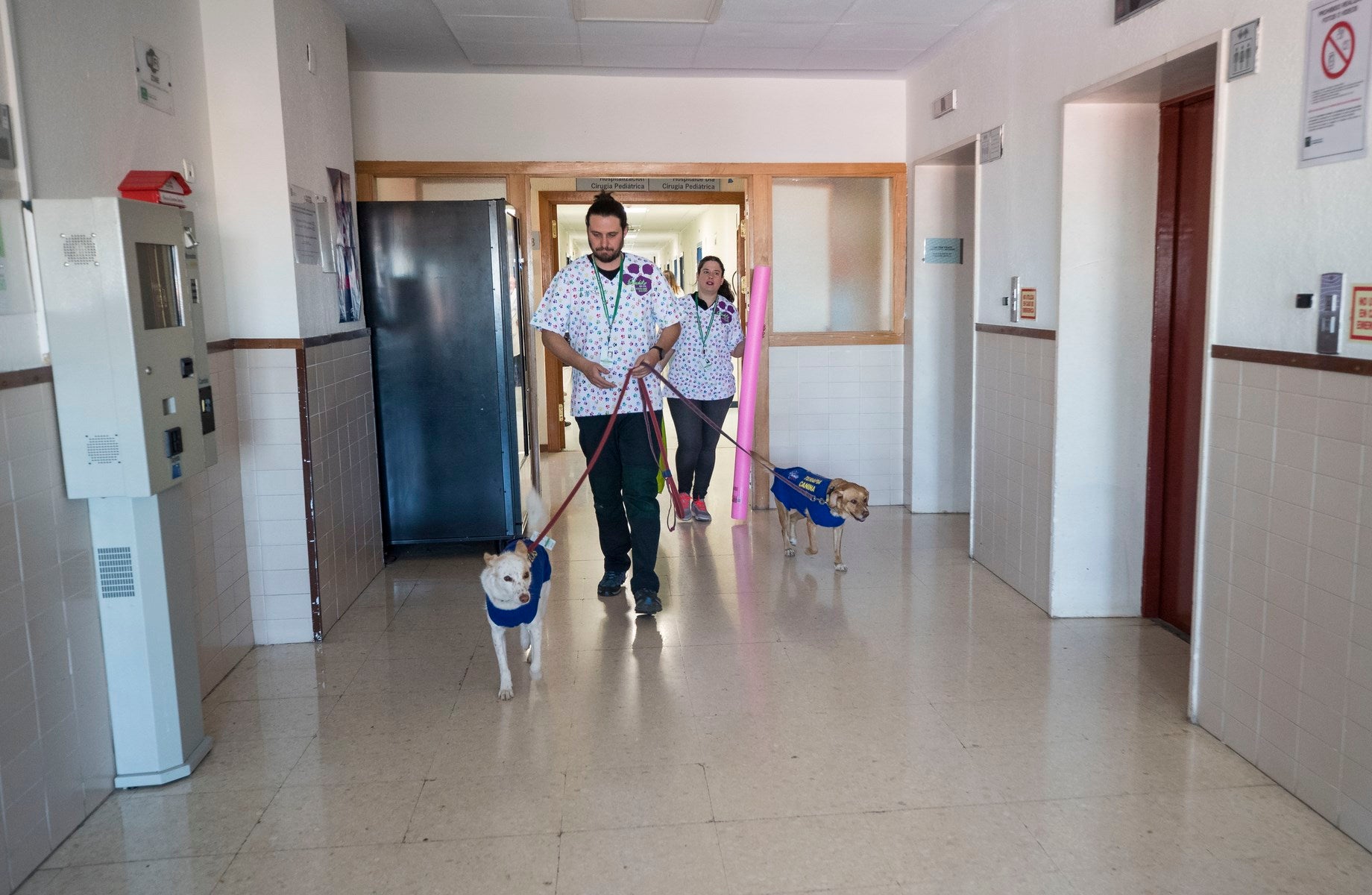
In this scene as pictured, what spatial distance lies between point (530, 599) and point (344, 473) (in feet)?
5.36

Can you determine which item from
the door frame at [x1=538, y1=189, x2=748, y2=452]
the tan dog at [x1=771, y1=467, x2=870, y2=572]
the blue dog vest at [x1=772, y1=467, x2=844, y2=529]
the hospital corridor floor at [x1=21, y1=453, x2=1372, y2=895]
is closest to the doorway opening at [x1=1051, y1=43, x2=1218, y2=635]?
the hospital corridor floor at [x1=21, y1=453, x2=1372, y2=895]

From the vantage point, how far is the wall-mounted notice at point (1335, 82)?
244cm

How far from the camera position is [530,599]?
11.1 ft

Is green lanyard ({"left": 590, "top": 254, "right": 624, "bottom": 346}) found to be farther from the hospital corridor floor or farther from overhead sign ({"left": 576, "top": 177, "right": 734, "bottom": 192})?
overhead sign ({"left": 576, "top": 177, "right": 734, "bottom": 192})

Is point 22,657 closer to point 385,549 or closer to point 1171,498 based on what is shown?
point 385,549

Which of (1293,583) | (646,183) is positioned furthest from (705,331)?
(1293,583)

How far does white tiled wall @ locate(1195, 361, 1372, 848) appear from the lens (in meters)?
2.49

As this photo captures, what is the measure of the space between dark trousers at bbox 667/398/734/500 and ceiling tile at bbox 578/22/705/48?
1.98 m

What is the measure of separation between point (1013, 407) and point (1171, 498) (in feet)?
2.69

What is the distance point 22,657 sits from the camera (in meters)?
2.43

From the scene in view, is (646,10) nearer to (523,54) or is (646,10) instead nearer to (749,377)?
(523,54)

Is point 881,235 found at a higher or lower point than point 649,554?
higher

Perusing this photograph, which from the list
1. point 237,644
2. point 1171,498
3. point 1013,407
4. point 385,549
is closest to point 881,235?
point 1013,407

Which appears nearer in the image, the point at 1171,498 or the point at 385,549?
the point at 1171,498
